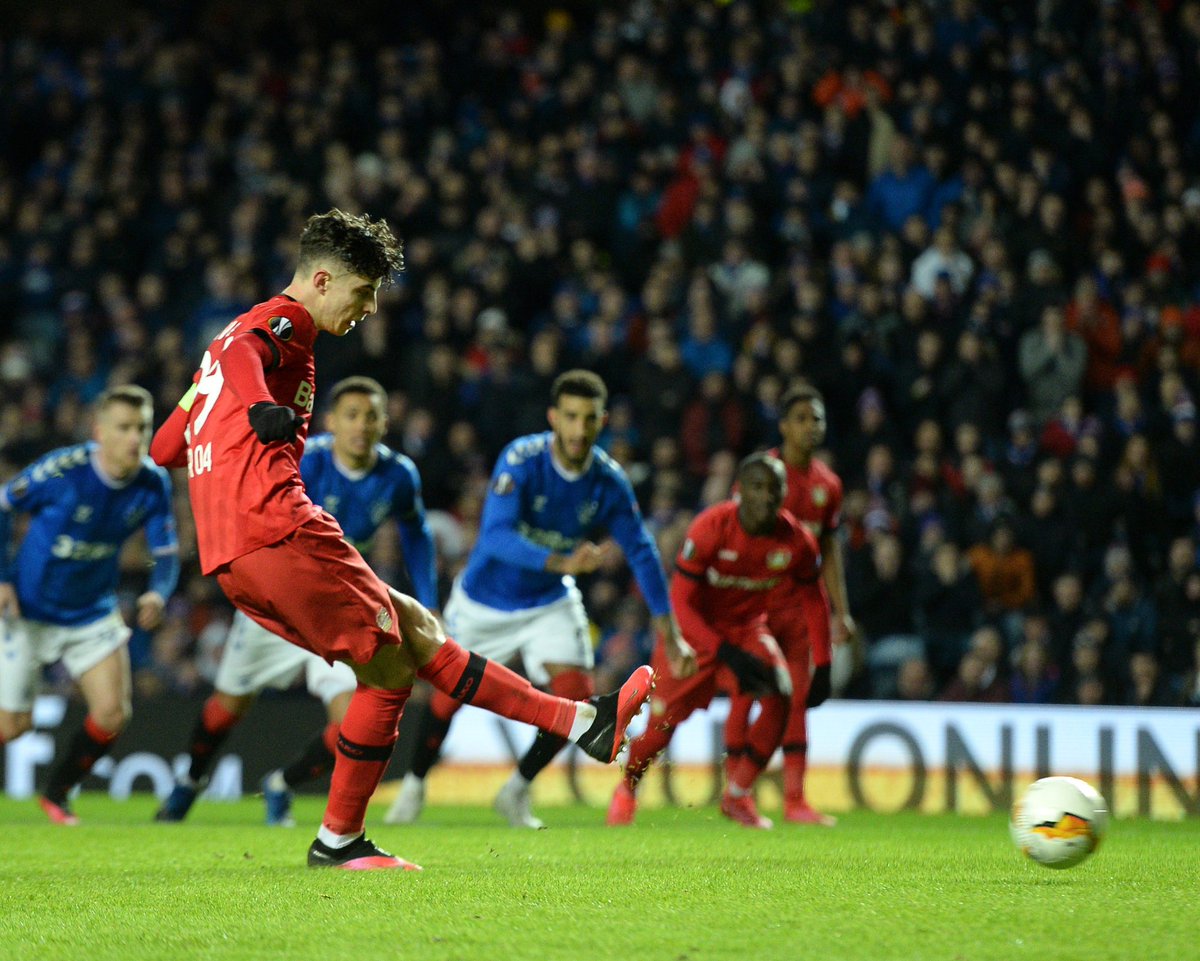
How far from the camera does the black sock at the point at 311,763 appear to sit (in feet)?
27.1

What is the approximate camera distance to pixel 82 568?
8.51 metres

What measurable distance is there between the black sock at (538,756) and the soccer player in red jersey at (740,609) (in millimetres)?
483

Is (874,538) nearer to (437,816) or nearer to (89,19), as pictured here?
(437,816)

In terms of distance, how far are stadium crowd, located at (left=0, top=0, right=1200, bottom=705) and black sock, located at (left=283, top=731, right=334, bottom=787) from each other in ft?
11.9

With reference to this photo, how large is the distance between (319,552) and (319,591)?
120 mm

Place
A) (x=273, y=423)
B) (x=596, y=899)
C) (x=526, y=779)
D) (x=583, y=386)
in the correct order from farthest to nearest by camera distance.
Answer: (x=526, y=779) → (x=583, y=386) → (x=596, y=899) → (x=273, y=423)

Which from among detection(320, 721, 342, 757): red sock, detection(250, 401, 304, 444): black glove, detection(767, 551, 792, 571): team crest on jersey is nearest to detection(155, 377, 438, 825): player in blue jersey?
detection(320, 721, 342, 757): red sock

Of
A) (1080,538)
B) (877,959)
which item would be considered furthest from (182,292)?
(877,959)

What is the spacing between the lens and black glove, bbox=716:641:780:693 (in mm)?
8336

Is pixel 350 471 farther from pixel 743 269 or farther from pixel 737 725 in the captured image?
pixel 743 269

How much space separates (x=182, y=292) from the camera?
1522 cm

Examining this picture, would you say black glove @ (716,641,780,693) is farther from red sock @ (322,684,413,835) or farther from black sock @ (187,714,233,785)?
red sock @ (322,684,413,835)

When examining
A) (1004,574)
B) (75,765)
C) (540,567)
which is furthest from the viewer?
(1004,574)

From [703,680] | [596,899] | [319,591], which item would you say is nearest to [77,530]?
[703,680]
